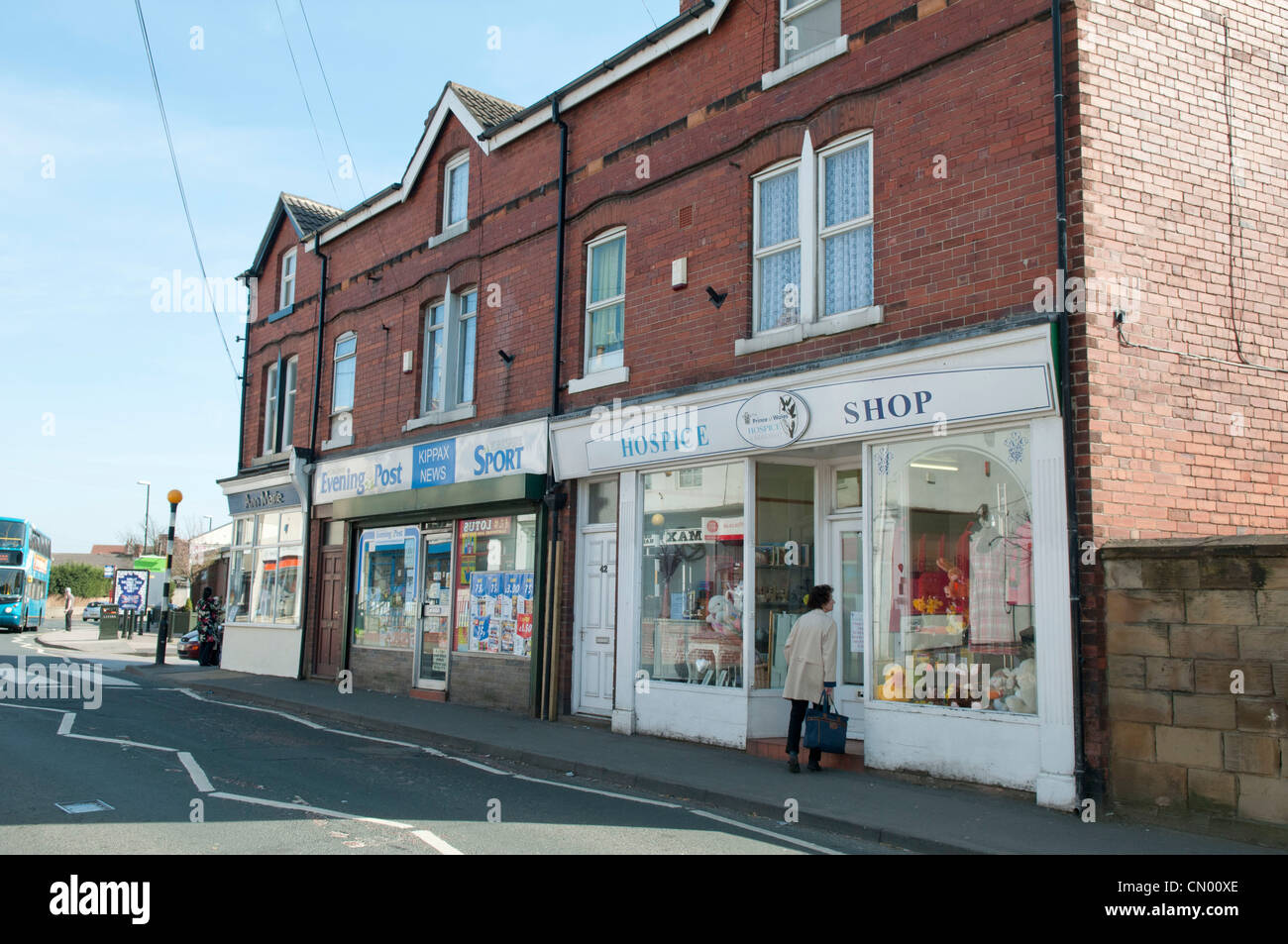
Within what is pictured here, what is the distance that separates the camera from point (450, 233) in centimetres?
1692

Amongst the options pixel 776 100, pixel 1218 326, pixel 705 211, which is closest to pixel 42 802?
pixel 705 211

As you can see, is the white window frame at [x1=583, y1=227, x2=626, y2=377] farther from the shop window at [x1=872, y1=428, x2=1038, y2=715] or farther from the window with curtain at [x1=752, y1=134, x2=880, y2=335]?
the shop window at [x1=872, y1=428, x2=1038, y2=715]

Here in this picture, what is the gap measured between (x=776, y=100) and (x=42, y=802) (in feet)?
31.8

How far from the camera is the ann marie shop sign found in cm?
898

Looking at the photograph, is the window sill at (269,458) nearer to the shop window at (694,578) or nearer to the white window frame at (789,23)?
the shop window at (694,578)

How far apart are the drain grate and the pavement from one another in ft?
14.0

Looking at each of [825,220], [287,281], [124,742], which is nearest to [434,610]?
[124,742]

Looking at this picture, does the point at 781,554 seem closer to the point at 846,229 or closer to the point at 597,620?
the point at 597,620

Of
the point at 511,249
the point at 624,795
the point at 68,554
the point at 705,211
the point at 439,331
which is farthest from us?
the point at 68,554

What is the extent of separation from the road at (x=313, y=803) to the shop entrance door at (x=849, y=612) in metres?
2.82

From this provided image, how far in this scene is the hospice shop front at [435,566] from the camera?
14.8 meters

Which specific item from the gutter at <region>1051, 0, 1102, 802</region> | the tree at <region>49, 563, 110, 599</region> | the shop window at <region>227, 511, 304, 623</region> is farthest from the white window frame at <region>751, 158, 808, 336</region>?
the tree at <region>49, 563, 110, 599</region>
